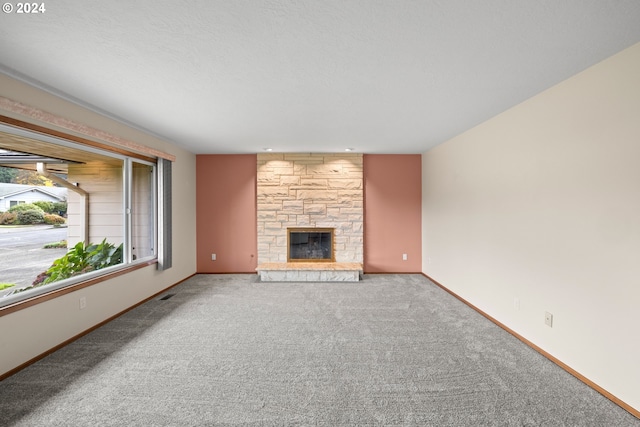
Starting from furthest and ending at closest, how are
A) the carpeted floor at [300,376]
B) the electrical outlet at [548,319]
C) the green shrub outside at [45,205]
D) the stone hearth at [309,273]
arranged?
the stone hearth at [309,273], the green shrub outside at [45,205], the electrical outlet at [548,319], the carpeted floor at [300,376]

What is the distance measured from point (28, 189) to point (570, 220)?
14.9 ft

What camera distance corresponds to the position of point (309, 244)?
16.2 feet

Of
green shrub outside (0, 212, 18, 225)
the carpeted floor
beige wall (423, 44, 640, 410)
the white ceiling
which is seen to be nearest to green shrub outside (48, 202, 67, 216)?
green shrub outside (0, 212, 18, 225)

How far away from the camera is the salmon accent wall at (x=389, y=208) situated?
494 cm

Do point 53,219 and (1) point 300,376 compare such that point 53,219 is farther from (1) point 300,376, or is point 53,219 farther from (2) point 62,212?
(1) point 300,376

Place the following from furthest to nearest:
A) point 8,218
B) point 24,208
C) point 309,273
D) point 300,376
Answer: point 309,273
point 24,208
point 8,218
point 300,376

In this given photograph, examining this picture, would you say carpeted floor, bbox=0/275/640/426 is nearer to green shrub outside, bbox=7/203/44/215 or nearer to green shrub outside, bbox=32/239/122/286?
green shrub outside, bbox=32/239/122/286

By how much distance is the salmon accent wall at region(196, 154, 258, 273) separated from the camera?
194 inches

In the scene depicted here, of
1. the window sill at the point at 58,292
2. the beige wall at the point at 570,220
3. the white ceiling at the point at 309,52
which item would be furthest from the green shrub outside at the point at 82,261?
the beige wall at the point at 570,220

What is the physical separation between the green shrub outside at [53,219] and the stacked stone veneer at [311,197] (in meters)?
2.70

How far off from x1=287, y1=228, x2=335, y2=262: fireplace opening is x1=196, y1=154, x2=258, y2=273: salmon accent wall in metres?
0.70

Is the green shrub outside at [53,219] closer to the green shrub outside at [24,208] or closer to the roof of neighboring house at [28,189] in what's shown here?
the green shrub outside at [24,208]

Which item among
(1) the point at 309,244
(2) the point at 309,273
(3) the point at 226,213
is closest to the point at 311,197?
(1) the point at 309,244

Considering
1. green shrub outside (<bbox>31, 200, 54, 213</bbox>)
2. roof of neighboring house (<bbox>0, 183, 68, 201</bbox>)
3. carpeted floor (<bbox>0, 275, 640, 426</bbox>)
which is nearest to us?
carpeted floor (<bbox>0, 275, 640, 426</bbox>)
